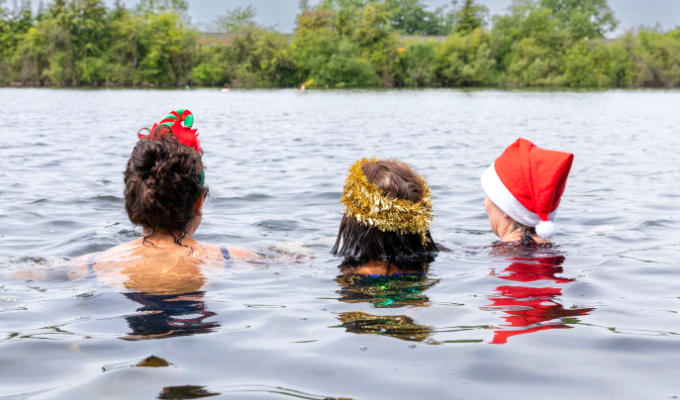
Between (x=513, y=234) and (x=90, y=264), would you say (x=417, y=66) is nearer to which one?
(x=513, y=234)

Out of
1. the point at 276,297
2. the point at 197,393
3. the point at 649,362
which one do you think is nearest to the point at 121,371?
the point at 197,393

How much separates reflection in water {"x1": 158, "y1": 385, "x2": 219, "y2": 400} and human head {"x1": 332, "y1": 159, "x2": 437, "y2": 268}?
2.03 meters

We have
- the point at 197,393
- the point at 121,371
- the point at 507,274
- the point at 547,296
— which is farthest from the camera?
the point at 507,274

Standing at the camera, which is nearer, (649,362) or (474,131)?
(649,362)

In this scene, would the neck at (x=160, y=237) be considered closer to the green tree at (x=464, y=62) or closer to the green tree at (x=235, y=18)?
the green tree at (x=464, y=62)

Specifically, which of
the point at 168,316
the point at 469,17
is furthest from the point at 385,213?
the point at 469,17

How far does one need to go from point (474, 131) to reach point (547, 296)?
17.0 metres

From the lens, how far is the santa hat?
211 inches

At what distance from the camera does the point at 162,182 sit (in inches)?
176

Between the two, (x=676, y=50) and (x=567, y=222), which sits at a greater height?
(x=676, y=50)

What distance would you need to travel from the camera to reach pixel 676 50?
92.5 meters

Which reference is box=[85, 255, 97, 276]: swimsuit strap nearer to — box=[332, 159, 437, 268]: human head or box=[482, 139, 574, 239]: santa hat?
box=[332, 159, 437, 268]: human head

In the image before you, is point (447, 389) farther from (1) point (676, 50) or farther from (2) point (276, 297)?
(1) point (676, 50)

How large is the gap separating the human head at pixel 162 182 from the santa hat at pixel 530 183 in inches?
98.3
